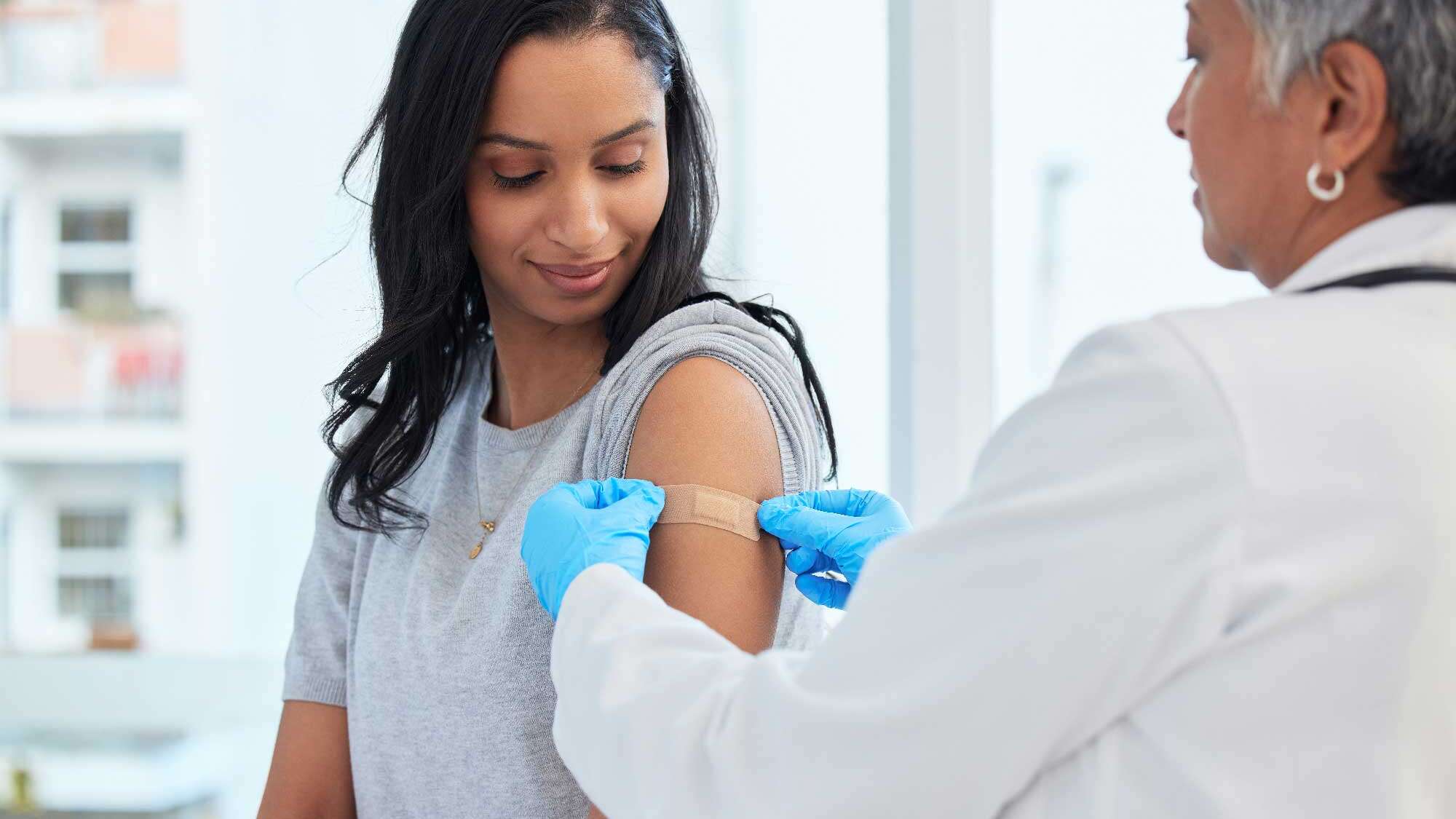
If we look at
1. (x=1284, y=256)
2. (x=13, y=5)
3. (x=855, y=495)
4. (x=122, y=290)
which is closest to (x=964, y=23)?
(x=855, y=495)

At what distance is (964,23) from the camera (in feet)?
6.03

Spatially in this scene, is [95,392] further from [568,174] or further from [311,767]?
[568,174]

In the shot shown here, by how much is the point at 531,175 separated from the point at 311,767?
2.34 ft

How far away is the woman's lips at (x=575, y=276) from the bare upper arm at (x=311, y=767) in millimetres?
566

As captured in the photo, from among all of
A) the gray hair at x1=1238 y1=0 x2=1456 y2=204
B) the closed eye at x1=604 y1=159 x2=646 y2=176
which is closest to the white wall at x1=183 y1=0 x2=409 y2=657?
the closed eye at x1=604 y1=159 x2=646 y2=176

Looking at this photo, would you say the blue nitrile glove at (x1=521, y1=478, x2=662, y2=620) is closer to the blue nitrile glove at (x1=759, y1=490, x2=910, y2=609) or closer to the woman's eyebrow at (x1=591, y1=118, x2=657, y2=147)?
the blue nitrile glove at (x1=759, y1=490, x2=910, y2=609)

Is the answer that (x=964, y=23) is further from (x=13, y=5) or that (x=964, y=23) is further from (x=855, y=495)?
(x=13, y=5)

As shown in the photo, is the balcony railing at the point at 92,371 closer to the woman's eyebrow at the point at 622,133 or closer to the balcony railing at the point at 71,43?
the balcony railing at the point at 71,43

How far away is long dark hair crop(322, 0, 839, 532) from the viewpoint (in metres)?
1.15

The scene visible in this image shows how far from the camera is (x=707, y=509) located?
1032 millimetres

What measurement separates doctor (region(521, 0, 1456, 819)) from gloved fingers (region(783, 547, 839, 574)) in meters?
0.36

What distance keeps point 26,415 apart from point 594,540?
6.26 feet

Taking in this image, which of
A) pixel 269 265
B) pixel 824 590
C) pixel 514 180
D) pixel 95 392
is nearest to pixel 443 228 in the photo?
pixel 514 180

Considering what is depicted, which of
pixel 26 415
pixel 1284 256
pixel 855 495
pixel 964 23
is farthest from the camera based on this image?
pixel 26 415
